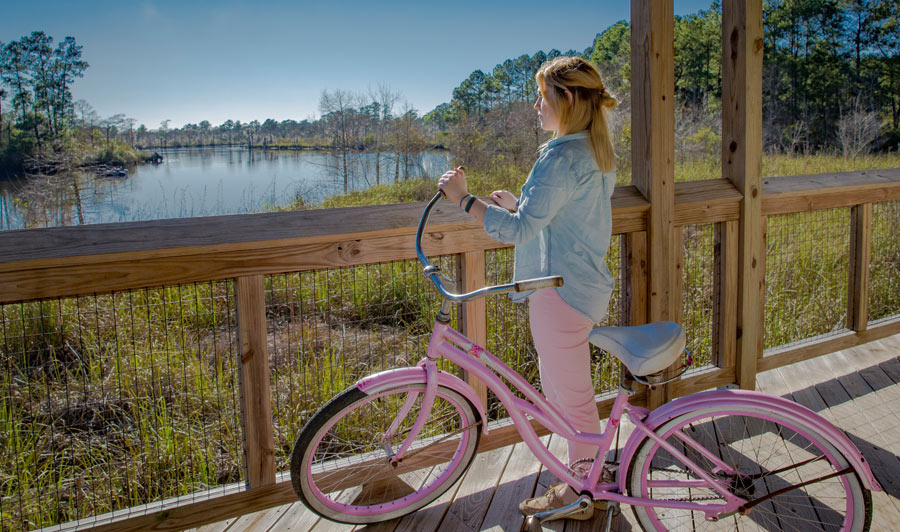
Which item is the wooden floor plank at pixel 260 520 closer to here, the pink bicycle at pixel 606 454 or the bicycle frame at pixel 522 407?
the pink bicycle at pixel 606 454

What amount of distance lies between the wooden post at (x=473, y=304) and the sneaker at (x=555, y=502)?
0.39 meters

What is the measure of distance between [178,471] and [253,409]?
0.90 meters

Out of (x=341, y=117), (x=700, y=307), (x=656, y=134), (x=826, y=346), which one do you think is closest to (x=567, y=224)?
(x=656, y=134)

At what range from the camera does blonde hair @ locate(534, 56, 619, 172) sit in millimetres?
1588

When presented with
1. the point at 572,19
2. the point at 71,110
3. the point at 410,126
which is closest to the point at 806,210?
the point at 410,126

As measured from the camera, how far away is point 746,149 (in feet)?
8.54

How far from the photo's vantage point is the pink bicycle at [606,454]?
4.99ft

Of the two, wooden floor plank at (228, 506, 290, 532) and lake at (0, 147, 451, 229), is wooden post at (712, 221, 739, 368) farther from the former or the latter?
lake at (0, 147, 451, 229)

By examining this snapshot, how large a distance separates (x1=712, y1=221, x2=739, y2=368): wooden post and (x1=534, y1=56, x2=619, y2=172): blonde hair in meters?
1.32

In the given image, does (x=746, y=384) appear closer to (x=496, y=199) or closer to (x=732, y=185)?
(x=732, y=185)

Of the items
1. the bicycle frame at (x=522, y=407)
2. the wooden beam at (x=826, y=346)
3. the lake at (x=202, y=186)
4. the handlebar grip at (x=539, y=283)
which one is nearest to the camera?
the handlebar grip at (x=539, y=283)

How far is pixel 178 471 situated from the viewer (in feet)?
8.36

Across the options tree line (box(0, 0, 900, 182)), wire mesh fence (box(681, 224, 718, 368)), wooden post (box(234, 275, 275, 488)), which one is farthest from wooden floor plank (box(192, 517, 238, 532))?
tree line (box(0, 0, 900, 182))

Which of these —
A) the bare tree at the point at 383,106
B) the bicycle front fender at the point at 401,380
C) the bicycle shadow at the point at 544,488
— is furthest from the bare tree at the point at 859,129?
the bicycle front fender at the point at 401,380
